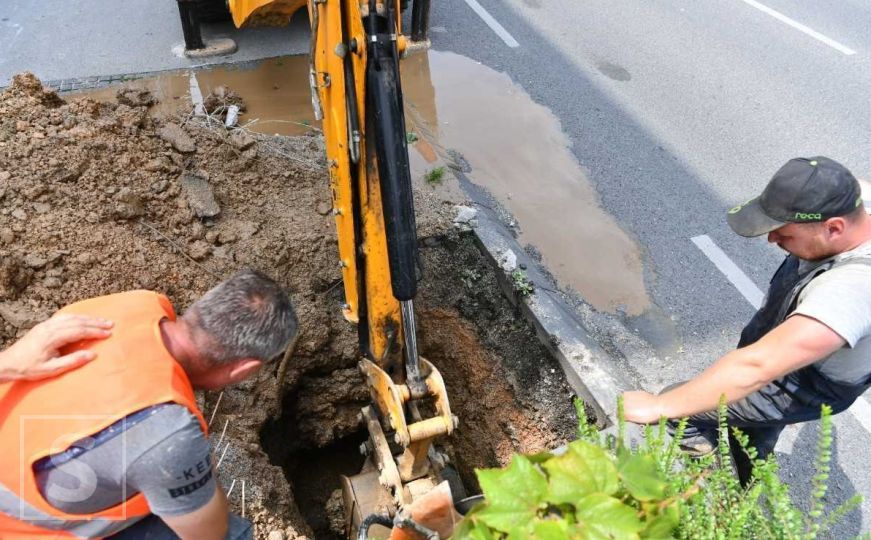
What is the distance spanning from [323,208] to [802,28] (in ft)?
25.3

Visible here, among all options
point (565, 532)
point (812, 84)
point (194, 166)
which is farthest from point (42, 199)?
point (812, 84)

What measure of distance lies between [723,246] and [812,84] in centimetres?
369

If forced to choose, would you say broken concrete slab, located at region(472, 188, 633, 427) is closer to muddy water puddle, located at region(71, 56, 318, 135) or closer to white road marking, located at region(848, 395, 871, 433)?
white road marking, located at region(848, 395, 871, 433)

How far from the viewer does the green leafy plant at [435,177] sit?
5453 mm

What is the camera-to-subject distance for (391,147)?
244 centimetres

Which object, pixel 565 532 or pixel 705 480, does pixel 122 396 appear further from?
pixel 705 480

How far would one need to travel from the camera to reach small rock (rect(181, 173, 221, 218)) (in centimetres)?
440

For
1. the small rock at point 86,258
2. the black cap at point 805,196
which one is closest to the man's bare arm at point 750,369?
the black cap at point 805,196

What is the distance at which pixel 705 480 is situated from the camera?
176 cm

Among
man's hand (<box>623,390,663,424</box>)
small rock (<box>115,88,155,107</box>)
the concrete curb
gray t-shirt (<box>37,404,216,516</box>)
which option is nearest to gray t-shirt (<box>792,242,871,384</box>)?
man's hand (<box>623,390,663,424</box>)

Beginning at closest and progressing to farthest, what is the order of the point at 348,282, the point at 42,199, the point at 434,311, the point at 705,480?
1. the point at 705,480
2. the point at 348,282
3. the point at 42,199
4. the point at 434,311

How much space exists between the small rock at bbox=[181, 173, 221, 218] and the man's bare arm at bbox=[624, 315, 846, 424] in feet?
10.7

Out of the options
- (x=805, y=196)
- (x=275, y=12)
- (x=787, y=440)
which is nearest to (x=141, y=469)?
(x=805, y=196)

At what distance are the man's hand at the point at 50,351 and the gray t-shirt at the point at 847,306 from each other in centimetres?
254
